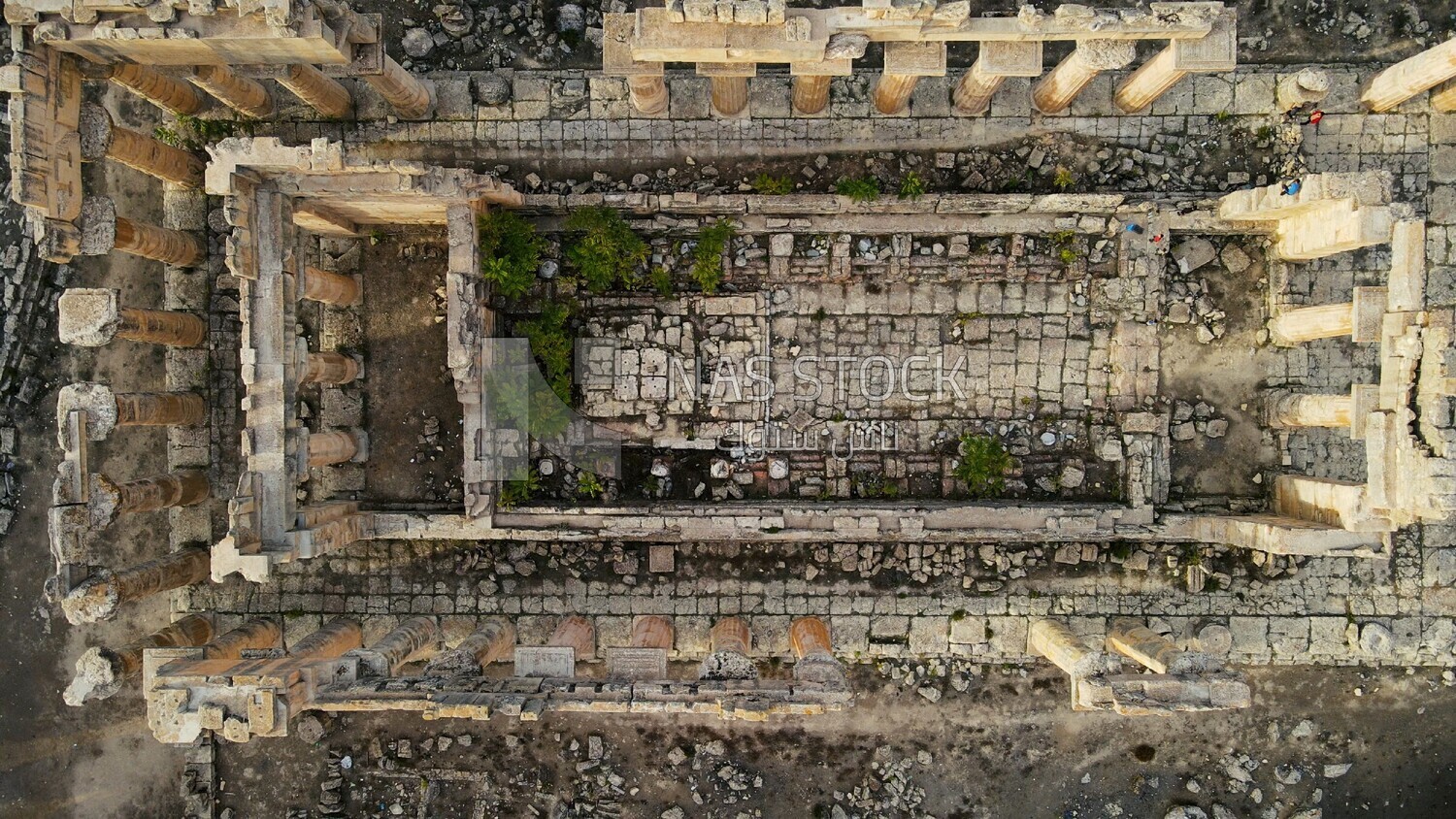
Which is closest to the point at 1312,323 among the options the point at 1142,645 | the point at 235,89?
the point at 1142,645

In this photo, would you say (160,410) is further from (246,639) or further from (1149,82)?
(1149,82)

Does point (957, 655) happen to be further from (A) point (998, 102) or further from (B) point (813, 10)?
(B) point (813, 10)

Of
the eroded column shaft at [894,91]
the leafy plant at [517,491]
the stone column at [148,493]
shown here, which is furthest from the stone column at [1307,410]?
the stone column at [148,493]

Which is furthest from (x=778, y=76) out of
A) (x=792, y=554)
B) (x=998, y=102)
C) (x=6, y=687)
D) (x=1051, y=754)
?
(x=6, y=687)

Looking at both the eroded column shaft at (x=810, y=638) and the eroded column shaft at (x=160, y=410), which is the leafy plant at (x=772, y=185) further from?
the eroded column shaft at (x=160, y=410)

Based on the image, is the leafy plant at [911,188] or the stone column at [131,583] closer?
the stone column at [131,583]

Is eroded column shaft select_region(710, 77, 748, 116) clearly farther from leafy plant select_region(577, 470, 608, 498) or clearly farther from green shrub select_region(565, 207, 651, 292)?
leafy plant select_region(577, 470, 608, 498)
